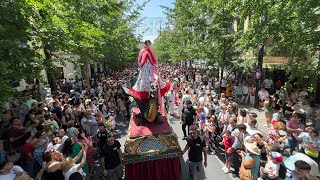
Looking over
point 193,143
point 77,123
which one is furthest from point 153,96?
point 77,123

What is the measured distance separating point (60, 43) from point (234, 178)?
262 inches

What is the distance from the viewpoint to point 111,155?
5.35 m

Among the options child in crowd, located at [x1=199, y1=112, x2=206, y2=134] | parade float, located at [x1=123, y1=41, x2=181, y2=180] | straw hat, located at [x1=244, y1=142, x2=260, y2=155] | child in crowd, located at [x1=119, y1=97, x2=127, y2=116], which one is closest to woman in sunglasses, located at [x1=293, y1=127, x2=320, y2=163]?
straw hat, located at [x1=244, y1=142, x2=260, y2=155]

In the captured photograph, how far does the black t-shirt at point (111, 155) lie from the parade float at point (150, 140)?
0.22 metres

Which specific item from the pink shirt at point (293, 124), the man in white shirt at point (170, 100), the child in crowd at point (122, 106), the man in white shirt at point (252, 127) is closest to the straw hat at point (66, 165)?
the man in white shirt at point (252, 127)

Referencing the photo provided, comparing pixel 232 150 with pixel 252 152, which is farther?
pixel 232 150

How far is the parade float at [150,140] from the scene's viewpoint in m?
5.43

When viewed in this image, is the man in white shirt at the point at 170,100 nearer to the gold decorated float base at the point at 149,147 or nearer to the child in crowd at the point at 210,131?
the child in crowd at the point at 210,131

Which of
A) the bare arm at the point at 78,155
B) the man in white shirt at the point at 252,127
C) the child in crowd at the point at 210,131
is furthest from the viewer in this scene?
the child in crowd at the point at 210,131

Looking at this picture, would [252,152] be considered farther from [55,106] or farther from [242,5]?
[55,106]

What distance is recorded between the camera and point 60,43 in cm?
758

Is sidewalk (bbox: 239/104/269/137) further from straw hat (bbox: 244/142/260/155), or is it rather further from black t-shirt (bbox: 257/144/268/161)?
straw hat (bbox: 244/142/260/155)

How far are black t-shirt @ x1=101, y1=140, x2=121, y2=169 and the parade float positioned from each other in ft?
0.71

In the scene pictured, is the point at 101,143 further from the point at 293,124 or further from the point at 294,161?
the point at 293,124
